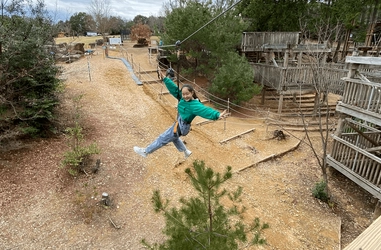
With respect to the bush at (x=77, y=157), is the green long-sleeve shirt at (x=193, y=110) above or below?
above

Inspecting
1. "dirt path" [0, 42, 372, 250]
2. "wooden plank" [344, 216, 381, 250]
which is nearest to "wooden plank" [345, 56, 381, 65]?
"dirt path" [0, 42, 372, 250]

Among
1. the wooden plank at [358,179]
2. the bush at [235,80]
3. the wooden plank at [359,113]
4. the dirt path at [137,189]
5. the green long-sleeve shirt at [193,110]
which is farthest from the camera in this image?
the bush at [235,80]

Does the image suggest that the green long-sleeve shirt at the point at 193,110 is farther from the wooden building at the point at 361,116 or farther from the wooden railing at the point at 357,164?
the wooden railing at the point at 357,164

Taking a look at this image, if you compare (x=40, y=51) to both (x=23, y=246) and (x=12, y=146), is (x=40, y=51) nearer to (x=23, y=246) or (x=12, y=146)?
(x=12, y=146)

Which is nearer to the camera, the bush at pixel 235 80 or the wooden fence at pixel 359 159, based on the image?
the wooden fence at pixel 359 159

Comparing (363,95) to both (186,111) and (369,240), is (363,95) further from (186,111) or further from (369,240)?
(369,240)

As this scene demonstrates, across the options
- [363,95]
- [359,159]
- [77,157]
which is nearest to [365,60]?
[363,95]

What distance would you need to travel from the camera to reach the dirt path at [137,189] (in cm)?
517

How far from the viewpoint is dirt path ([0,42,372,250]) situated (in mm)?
5168

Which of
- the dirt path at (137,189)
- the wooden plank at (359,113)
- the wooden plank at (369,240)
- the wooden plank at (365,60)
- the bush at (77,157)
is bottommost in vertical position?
the dirt path at (137,189)

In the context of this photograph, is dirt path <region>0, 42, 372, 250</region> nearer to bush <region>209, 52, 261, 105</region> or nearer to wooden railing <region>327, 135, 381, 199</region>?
wooden railing <region>327, 135, 381, 199</region>

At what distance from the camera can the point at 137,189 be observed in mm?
6410

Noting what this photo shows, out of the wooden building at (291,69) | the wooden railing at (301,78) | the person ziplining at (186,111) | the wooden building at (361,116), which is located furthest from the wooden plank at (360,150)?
the person ziplining at (186,111)

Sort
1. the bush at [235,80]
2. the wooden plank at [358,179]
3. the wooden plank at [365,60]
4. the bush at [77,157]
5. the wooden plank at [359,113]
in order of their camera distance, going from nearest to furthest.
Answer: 1. the wooden plank at [365,60]
2. the wooden plank at [359,113]
3. the bush at [77,157]
4. the wooden plank at [358,179]
5. the bush at [235,80]
